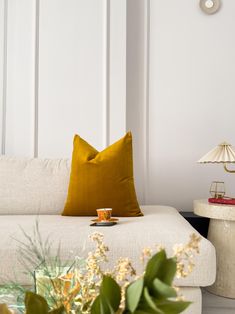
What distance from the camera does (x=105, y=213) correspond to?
148 cm

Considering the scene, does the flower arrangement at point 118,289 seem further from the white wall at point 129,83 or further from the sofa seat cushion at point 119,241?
the white wall at point 129,83

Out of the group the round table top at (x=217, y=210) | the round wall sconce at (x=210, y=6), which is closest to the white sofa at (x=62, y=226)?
the round table top at (x=217, y=210)

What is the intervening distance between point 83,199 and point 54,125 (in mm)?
814

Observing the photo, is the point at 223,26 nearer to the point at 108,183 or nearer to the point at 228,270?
the point at 108,183


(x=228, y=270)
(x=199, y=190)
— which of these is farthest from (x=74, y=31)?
(x=228, y=270)

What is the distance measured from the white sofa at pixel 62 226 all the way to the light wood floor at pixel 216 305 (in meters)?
0.44

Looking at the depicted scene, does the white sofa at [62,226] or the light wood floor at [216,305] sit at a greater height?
the white sofa at [62,226]

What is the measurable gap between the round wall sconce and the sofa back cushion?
5.22 feet

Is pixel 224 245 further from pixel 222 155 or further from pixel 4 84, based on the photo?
pixel 4 84

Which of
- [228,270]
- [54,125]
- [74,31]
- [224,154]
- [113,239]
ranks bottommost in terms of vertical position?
[228,270]

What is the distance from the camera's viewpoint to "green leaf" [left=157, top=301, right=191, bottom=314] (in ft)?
0.87

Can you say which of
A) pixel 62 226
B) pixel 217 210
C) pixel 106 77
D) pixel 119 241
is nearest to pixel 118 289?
pixel 119 241

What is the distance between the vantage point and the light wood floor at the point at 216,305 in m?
1.61

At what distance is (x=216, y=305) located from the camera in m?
1.69
